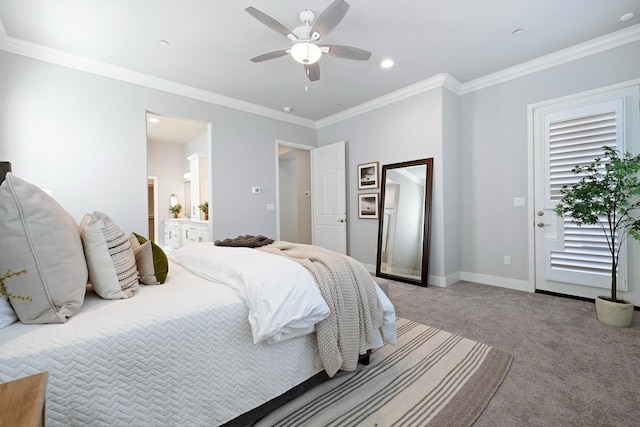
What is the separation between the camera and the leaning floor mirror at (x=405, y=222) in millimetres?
3646

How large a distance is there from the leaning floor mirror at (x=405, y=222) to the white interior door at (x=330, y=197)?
0.78 metres

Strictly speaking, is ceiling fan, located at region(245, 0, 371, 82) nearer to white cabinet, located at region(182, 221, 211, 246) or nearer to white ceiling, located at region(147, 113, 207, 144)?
white cabinet, located at region(182, 221, 211, 246)

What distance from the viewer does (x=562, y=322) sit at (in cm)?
241

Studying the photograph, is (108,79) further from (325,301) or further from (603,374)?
(603,374)

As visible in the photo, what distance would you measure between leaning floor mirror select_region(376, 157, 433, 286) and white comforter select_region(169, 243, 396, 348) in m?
2.23

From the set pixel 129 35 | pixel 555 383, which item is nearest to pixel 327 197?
pixel 129 35

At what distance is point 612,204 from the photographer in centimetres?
242

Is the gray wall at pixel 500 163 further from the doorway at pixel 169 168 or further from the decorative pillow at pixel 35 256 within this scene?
the doorway at pixel 169 168

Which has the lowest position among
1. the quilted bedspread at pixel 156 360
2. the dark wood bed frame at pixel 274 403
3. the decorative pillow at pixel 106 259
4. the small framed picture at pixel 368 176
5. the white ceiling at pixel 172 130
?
the dark wood bed frame at pixel 274 403

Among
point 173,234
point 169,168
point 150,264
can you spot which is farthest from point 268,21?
point 169,168

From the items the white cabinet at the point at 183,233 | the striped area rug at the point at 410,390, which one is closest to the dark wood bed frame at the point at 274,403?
the striped area rug at the point at 410,390

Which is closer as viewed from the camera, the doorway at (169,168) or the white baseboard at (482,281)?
the white baseboard at (482,281)

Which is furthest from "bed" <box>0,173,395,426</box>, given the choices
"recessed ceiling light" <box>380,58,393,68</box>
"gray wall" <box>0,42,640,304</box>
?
"recessed ceiling light" <box>380,58,393,68</box>

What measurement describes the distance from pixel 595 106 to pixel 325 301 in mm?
3528
